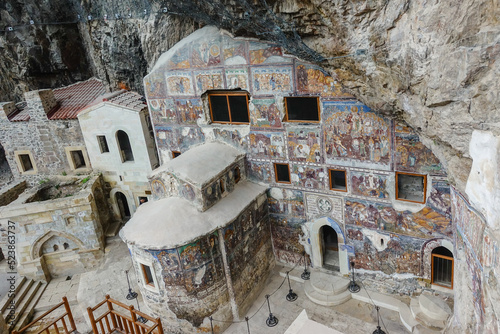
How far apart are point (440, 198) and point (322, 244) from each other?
4.43 m

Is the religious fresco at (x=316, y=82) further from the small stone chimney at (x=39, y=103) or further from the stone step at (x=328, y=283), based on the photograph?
the small stone chimney at (x=39, y=103)

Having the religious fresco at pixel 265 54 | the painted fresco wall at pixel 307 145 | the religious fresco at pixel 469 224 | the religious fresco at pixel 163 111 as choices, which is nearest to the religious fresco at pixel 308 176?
the painted fresco wall at pixel 307 145

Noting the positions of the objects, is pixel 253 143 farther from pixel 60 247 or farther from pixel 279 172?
pixel 60 247

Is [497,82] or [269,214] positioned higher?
[497,82]

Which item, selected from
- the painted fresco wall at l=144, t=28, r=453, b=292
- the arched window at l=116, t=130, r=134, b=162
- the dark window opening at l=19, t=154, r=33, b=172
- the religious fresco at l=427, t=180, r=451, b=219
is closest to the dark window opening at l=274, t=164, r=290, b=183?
the painted fresco wall at l=144, t=28, r=453, b=292

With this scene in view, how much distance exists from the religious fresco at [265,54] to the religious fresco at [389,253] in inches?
228

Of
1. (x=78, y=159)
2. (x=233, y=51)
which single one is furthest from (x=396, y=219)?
(x=78, y=159)

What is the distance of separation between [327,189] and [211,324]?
5.50 m

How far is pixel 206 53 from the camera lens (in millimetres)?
12297

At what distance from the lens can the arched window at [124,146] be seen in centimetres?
1650

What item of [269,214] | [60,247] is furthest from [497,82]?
[60,247]

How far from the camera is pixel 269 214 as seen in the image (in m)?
13.4

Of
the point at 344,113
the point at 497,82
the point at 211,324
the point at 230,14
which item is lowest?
the point at 211,324

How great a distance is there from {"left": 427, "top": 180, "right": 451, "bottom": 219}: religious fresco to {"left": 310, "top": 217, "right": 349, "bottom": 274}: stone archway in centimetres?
303
